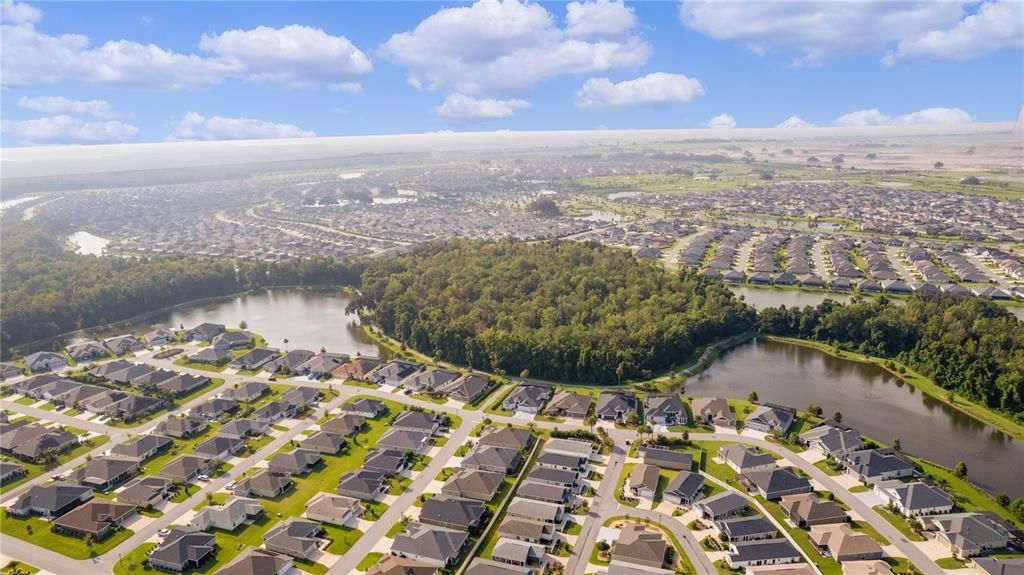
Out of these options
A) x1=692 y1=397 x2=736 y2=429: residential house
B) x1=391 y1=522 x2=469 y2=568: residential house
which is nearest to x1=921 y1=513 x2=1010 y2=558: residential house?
x1=692 y1=397 x2=736 y2=429: residential house

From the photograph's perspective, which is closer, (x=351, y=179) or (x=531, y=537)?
(x=531, y=537)

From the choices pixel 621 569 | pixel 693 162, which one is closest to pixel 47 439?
pixel 621 569

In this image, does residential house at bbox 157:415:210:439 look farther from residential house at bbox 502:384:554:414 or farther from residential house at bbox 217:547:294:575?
residential house at bbox 502:384:554:414

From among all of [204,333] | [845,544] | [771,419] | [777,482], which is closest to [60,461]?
[204,333]

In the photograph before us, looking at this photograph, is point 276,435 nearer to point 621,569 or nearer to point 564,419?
point 564,419

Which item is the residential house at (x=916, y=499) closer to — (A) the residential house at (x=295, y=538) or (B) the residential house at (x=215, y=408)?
(A) the residential house at (x=295, y=538)

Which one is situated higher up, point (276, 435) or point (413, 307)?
point (413, 307)
